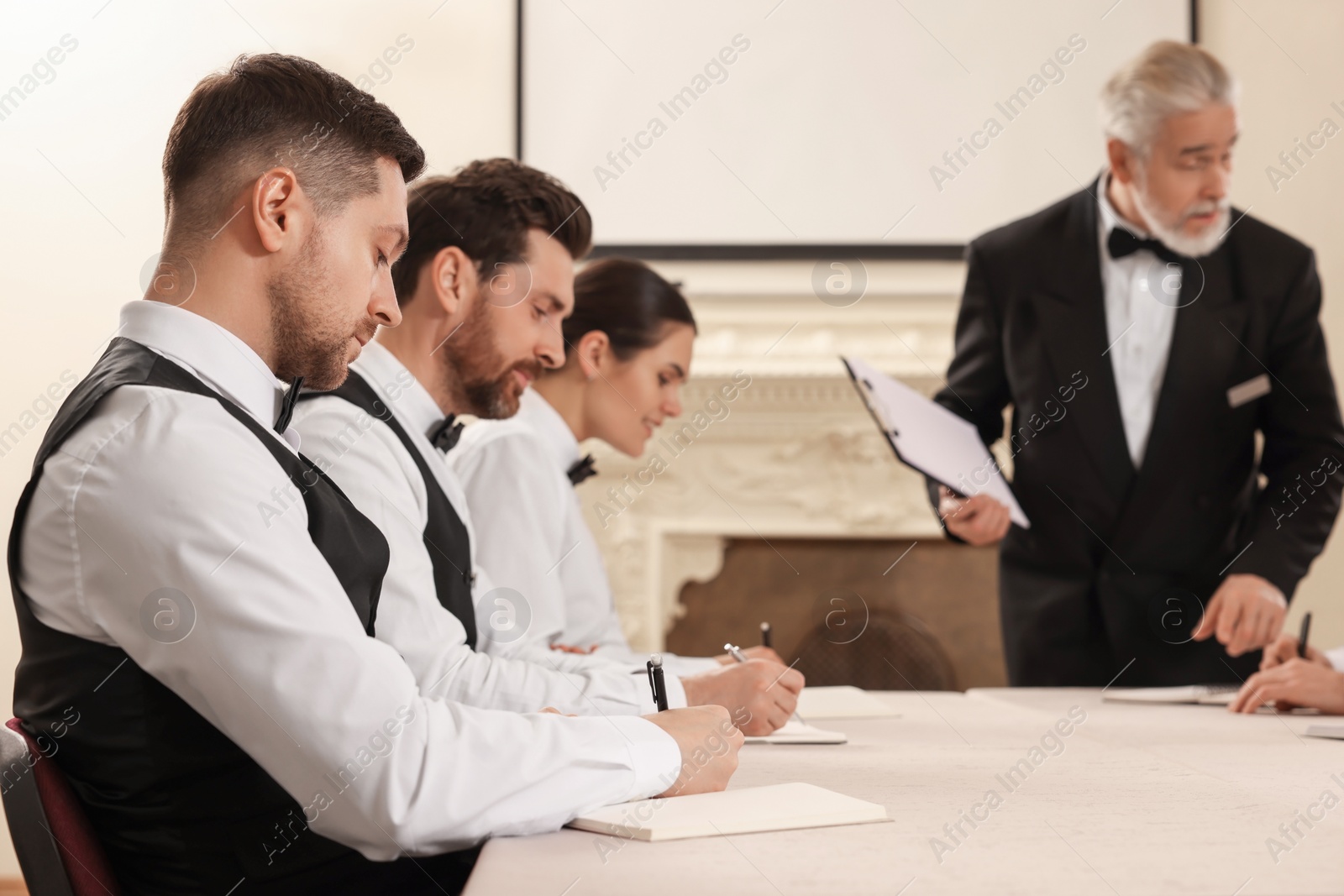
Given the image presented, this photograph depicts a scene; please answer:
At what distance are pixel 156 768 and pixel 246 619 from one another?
0.17 m

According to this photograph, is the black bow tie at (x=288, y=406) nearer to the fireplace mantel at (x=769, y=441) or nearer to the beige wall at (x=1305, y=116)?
the fireplace mantel at (x=769, y=441)

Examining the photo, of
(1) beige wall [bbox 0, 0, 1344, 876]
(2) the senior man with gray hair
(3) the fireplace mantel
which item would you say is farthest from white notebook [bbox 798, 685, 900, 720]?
(1) beige wall [bbox 0, 0, 1344, 876]

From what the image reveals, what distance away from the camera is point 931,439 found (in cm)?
180

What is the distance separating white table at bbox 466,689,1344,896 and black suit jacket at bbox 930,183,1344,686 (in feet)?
2.14

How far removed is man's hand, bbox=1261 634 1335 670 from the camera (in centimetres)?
168

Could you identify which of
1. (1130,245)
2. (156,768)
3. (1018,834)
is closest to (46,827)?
(156,768)

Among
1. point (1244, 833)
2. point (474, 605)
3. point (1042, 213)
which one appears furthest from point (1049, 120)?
point (1244, 833)

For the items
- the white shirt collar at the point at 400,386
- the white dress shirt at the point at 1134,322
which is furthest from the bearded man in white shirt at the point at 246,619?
the white dress shirt at the point at 1134,322

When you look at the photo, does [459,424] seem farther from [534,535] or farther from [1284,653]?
[1284,653]

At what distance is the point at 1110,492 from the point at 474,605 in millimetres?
1209

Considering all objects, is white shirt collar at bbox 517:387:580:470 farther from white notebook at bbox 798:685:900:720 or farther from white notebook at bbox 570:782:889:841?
white notebook at bbox 570:782:889:841

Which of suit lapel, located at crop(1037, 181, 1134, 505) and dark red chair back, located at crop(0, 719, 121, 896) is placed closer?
dark red chair back, located at crop(0, 719, 121, 896)

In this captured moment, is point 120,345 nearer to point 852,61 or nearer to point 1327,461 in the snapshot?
point 1327,461

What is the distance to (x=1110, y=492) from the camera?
205 centimetres
